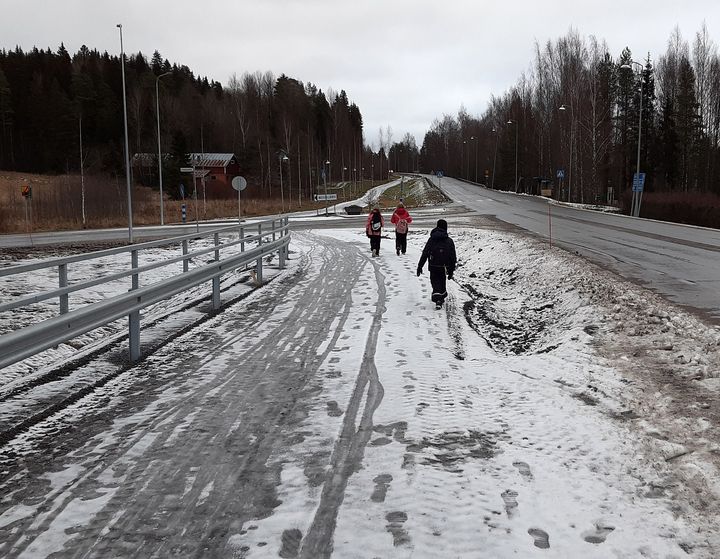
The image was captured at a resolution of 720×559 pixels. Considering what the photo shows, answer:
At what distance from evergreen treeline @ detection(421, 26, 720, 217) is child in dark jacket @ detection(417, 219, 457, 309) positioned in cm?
4775

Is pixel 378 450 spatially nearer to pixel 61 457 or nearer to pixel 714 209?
pixel 61 457

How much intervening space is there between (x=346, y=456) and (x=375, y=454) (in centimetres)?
21

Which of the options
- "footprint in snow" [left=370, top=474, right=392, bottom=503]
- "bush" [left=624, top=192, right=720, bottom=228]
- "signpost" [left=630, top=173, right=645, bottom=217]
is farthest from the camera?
"signpost" [left=630, top=173, right=645, bottom=217]

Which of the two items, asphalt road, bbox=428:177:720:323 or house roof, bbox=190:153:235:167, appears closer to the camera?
asphalt road, bbox=428:177:720:323

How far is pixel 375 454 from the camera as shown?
4301mm

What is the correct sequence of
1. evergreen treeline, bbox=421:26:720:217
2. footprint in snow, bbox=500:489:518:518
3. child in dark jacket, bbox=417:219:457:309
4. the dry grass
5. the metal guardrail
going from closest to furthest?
footprint in snow, bbox=500:489:518:518, the metal guardrail, child in dark jacket, bbox=417:219:457:309, the dry grass, evergreen treeline, bbox=421:26:720:217

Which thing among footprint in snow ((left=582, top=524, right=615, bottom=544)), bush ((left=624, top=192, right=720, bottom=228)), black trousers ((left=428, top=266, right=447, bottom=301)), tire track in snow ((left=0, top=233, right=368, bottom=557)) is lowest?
footprint in snow ((left=582, top=524, right=615, bottom=544))

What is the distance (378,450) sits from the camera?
4.37 meters

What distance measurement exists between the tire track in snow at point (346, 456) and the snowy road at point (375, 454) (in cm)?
2

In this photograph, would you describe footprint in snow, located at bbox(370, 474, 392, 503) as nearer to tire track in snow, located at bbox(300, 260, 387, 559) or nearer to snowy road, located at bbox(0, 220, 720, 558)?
snowy road, located at bbox(0, 220, 720, 558)

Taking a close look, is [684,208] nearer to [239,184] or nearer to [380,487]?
[239,184]

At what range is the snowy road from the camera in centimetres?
327

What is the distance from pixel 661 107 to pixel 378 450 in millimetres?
79448

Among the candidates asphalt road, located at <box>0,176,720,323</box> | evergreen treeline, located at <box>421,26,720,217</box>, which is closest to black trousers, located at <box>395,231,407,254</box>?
asphalt road, located at <box>0,176,720,323</box>
